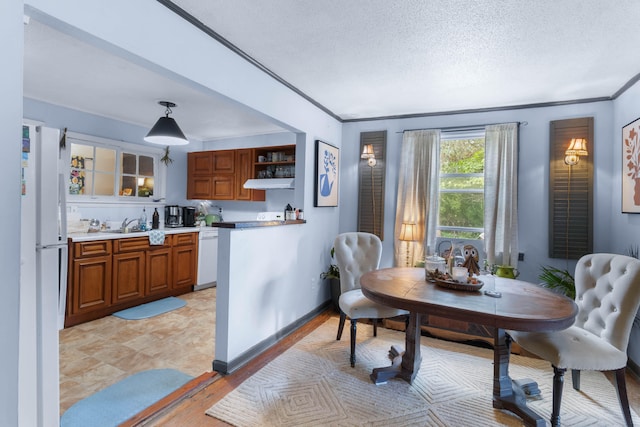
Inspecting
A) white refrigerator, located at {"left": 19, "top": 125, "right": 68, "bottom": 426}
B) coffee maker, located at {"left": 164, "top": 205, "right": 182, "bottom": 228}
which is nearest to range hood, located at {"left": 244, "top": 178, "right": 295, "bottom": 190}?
coffee maker, located at {"left": 164, "top": 205, "right": 182, "bottom": 228}

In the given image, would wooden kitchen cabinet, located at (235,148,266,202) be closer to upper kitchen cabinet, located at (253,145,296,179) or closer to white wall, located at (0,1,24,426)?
upper kitchen cabinet, located at (253,145,296,179)

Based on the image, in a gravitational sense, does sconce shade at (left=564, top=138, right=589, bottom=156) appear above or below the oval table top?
above

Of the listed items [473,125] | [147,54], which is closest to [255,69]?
[147,54]

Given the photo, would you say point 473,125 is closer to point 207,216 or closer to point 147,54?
point 147,54

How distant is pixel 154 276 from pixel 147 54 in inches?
122

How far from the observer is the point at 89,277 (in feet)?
11.2

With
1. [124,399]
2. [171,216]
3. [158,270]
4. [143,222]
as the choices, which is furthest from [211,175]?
[124,399]

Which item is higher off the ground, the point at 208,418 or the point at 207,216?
the point at 207,216

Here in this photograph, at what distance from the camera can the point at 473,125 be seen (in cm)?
362

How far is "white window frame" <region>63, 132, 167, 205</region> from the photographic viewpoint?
3846 millimetres

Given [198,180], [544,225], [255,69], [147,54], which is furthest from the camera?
[198,180]

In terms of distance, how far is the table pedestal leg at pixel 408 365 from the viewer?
235 centimetres

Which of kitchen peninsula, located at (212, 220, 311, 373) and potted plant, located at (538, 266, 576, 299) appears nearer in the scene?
kitchen peninsula, located at (212, 220, 311, 373)

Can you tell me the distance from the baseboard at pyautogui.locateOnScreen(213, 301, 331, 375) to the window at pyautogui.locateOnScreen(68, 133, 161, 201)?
295 centimetres
